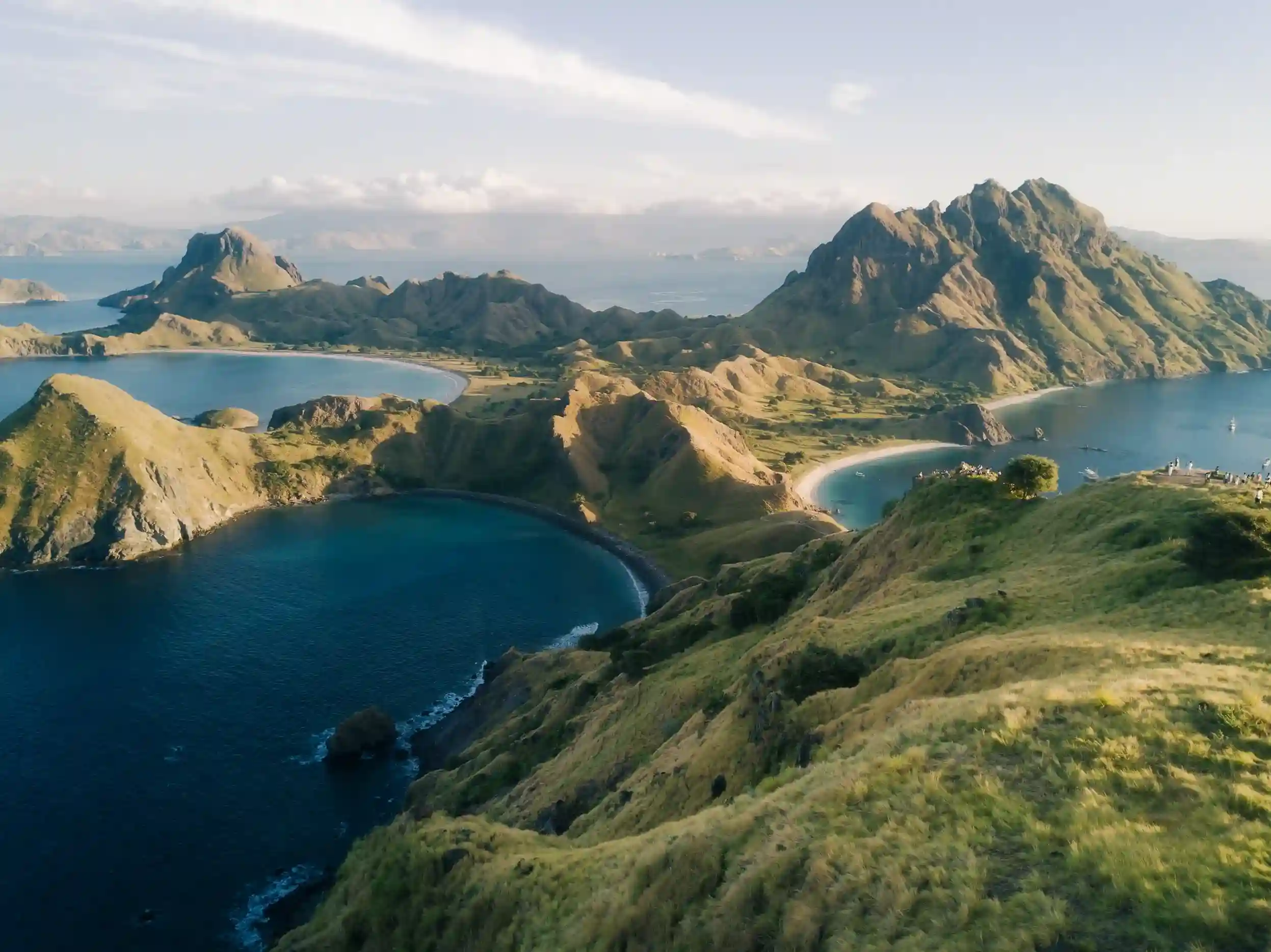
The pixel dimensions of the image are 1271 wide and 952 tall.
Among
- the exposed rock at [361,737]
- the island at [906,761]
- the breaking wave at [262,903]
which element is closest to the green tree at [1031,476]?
the island at [906,761]

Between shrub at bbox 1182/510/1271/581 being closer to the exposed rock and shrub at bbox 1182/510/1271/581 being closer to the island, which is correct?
the island

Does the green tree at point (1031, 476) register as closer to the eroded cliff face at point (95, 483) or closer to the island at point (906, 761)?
the island at point (906, 761)

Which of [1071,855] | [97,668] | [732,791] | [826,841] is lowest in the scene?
[97,668]

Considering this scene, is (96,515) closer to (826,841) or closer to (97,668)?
(97,668)

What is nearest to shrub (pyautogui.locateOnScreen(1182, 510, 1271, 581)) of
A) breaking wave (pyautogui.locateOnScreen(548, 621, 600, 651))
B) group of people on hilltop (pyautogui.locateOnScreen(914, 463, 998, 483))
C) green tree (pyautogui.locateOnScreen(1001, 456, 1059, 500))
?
green tree (pyautogui.locateOnScreen(1001, 456, 1059, 500))

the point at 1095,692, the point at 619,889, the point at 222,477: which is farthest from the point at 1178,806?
the point at 222,477

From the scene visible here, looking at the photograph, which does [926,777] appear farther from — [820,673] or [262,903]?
[262,903]
